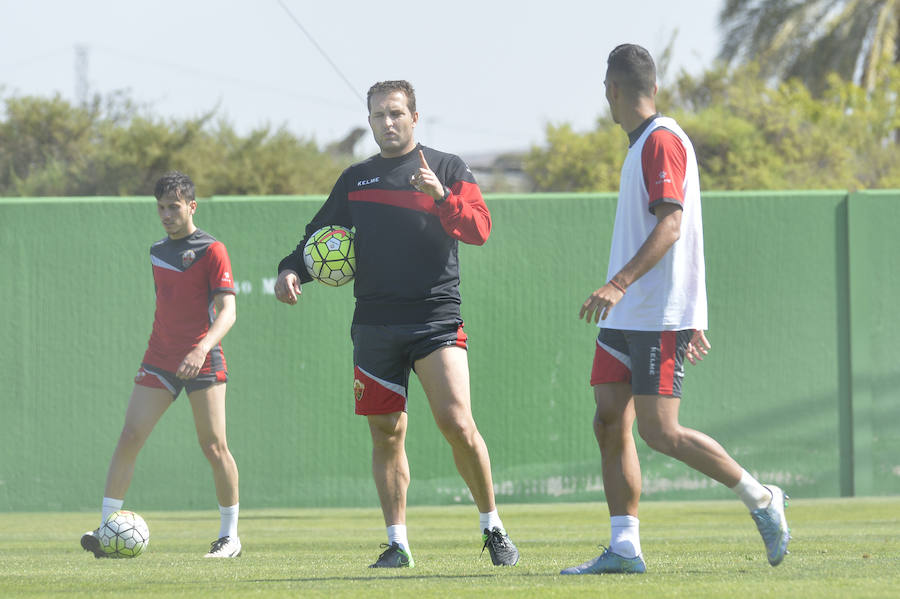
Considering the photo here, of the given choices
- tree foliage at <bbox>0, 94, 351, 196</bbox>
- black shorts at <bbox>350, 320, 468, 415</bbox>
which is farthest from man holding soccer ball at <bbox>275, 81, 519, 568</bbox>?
tree foliage at <bbox>0, 94, 351, 196</bbox>

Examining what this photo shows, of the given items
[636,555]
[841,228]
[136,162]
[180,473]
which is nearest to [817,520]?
[841,228]

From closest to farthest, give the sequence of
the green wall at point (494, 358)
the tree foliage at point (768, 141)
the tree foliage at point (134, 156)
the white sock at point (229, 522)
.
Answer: the white sock at point (229, 522), the green wall at point (494, 358), the tree foliage at point (134, 156), the tree foliage at point (768, 141)

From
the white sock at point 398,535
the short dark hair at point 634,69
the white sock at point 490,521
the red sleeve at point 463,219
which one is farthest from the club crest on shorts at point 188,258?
the short dark hair at point 634,69

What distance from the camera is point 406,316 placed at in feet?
18.3

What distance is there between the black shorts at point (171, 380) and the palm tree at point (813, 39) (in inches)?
950

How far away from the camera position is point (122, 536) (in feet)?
21.7

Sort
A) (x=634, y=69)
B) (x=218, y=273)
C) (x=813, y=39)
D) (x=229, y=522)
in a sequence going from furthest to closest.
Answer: (x=813, y=39), (x=218, y=273), (x=229, y=522), (x=634, y=69)

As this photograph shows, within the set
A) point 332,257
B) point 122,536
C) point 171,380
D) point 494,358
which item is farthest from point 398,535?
point 494,358

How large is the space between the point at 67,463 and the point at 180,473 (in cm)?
99

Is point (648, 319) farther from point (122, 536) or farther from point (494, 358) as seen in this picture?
point (494, 358)

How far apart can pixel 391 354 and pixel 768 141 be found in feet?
69.7

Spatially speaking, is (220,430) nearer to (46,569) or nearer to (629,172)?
(46,569)

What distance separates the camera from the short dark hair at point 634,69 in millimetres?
5000

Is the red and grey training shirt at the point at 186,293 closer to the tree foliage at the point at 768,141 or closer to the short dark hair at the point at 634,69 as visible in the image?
the short dark hair at the point at 634,69
